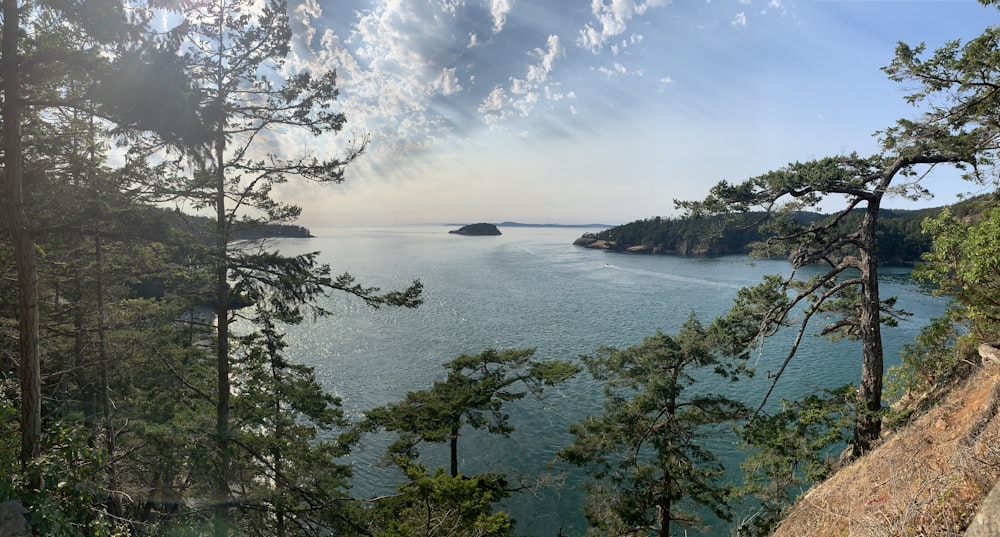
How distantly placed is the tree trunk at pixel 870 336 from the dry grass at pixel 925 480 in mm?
1397

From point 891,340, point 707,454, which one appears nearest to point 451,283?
point 891,340

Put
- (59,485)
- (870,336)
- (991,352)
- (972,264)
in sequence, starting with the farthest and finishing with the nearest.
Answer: (870,336), (972,264), (991,352), (59,485)

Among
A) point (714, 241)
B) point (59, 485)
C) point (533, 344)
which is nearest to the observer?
point (59, 485)

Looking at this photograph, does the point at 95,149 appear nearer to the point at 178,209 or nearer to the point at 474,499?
the point at 178,209

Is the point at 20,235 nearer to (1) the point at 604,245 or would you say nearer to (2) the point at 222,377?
(2) the point at 222,377

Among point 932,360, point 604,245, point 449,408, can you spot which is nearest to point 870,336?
point 932,360

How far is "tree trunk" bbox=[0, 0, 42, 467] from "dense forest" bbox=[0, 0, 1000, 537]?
0.08 feet

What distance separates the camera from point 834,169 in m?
10.2

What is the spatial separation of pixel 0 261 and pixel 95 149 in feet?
12.5

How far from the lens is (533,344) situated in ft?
110

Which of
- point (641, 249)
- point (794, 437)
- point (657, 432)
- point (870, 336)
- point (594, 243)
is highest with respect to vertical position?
point (594, 243)

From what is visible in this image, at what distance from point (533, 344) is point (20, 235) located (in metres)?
30.6

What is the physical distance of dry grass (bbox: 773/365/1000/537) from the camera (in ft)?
14.2

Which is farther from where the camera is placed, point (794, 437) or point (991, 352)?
point (794, 437)
